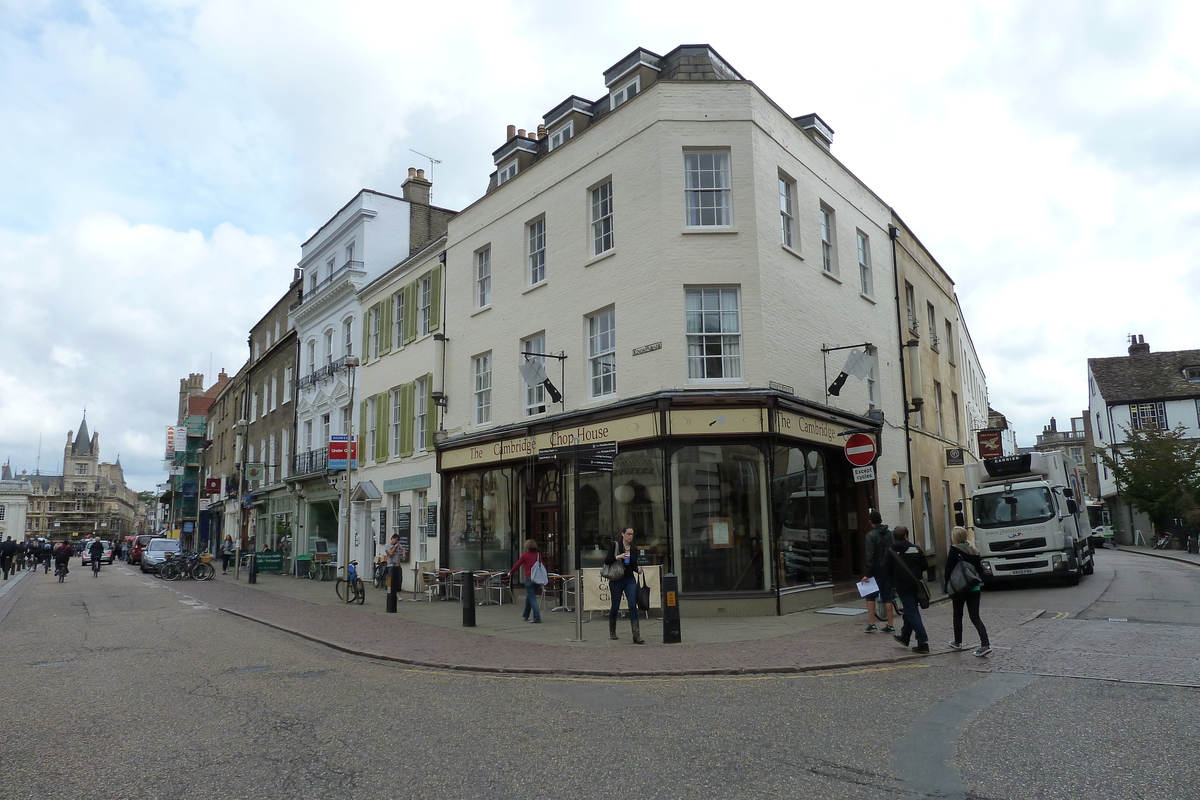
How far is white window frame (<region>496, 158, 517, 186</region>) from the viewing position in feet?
72.7

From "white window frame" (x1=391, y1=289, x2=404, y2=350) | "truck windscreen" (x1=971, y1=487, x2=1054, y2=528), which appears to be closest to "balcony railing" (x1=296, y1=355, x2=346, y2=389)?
"white window frame" (x1=391, y1=289, x2=404, y2=350)

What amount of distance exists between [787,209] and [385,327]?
14295mm

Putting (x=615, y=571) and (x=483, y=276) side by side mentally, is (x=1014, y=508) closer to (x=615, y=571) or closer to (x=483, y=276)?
(x=615, y=571)

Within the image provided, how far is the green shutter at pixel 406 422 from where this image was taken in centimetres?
2423

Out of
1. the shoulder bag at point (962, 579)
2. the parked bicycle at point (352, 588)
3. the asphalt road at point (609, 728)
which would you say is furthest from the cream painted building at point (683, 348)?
the asphalt road at point (609, 728)

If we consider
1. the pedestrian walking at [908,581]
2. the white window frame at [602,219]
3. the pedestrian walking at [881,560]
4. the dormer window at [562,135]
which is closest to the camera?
the pedestrian walking at [908,581]

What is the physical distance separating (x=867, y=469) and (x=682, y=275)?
501cm

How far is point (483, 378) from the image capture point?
21344mm

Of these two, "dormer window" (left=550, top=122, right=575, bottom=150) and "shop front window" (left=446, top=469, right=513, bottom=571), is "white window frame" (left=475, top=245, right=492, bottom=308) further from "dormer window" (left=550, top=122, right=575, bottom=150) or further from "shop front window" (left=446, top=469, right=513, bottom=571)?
"shop front window" (left=446, top=469, right=513, bottom=571)

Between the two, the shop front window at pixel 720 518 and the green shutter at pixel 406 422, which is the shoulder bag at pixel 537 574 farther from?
the green shutter at pixel 406 422

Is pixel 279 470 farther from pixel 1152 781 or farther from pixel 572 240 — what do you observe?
pixel 1152 781

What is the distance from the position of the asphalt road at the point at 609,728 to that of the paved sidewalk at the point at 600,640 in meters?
0.48

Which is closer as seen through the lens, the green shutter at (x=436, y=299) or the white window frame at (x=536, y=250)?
the white window frame at (x=536, y=250)

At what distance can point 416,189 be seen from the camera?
32031 millimetres
